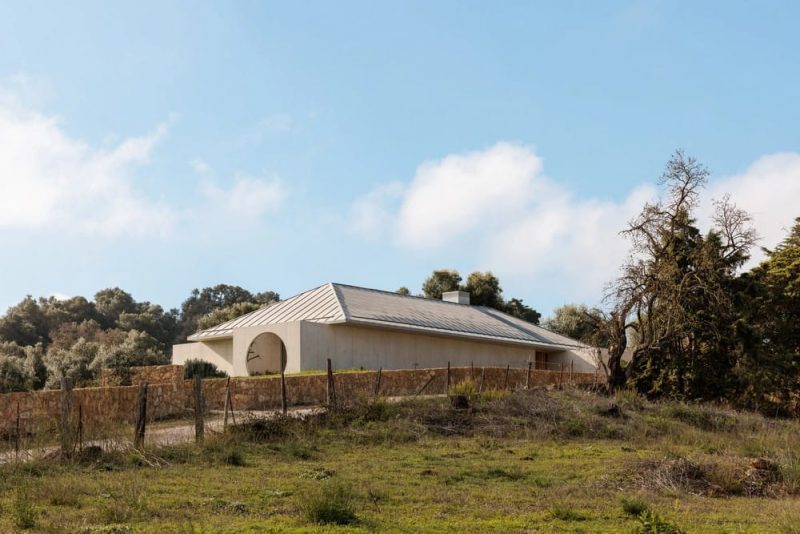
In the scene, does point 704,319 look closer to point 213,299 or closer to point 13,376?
point 13,376

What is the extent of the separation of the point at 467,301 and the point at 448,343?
11.2m

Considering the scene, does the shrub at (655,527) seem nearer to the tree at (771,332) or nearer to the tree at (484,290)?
the tree at (771,332)

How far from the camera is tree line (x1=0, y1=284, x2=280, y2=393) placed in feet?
125

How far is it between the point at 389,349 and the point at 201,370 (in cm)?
757

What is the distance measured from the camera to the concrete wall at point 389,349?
114ft

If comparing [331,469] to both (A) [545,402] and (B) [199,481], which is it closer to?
(B) [199,481]

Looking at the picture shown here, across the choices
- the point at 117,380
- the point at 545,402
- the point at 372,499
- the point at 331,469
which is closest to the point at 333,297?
the point at 117,380

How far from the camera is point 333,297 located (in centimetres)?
3909

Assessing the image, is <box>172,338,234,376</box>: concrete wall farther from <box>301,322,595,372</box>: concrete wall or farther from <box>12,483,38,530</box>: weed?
<box>12,483,38,530</box>: weed

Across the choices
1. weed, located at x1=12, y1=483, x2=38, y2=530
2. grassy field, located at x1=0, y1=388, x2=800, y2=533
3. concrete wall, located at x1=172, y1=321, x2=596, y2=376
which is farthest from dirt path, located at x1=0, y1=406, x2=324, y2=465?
concrete wall, located at x1=172, y1=321, x2=596, y2=376

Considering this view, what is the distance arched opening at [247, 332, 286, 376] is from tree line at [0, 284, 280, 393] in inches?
205

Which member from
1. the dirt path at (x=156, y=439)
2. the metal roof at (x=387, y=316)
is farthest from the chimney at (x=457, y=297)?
the dirt path at (x=156, y=439)

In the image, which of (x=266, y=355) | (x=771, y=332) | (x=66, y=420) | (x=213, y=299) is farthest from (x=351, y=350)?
(x=213, y=299)

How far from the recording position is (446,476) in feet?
52.4
